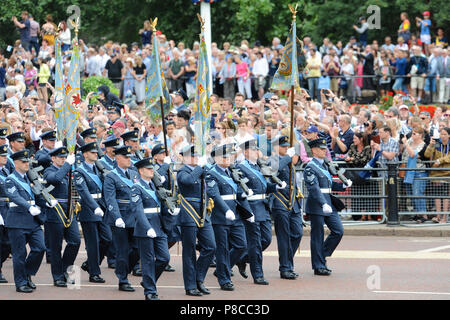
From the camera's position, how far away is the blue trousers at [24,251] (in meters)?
12.7

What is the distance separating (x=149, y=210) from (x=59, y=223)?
1.59 metres

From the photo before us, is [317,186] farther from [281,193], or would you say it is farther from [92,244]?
[92,244]

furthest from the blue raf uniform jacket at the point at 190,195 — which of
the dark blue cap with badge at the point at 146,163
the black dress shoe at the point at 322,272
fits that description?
the black dress shoe at the point at 322,272

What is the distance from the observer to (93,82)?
2597cm

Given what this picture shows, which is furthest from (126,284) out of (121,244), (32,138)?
(32,138)

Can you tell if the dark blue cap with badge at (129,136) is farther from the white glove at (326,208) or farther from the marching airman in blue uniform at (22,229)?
the white glove at (326,208)

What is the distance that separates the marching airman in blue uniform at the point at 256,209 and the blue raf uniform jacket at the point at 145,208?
5.28 feet

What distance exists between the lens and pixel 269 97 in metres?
19.6

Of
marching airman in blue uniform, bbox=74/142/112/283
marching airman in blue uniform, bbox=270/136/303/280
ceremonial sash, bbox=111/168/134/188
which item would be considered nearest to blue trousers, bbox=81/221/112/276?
marching airman in blue uniform, bbox=74/142/112/283

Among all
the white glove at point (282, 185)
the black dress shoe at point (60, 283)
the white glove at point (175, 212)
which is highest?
the white glove at point (282, 185)

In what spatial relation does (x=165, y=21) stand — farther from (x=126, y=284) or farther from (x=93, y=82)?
(x=126, y=284)

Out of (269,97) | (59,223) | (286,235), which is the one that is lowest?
(286,235)

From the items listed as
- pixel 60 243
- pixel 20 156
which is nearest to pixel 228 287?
pixel 60 243

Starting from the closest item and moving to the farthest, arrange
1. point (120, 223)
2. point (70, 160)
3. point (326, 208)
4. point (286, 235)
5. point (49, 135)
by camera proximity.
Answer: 1. point (120, 223)
2. point (70, 160)
3. point (286, 235)
4. point (326, 208)
5. point (49, 135)
